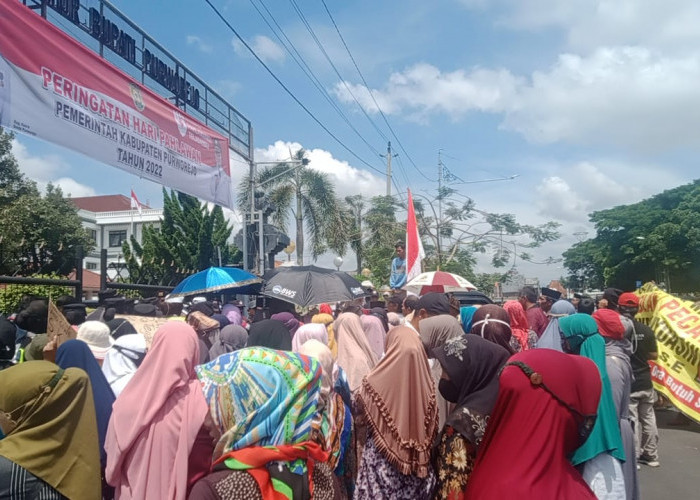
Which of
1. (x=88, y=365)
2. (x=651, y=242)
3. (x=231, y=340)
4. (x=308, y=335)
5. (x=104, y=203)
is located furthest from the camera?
(x=104, y=203)

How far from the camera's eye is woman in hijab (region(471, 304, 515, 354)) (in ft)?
12.9

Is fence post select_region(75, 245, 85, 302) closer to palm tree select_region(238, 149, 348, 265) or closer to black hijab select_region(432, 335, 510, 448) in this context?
black hijab select_region(432, 335, 510, 448)

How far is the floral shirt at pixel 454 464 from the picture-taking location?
2.60 m

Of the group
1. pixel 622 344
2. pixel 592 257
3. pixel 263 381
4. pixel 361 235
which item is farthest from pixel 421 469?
pixel 592 257

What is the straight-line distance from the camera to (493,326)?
4008 millimetres

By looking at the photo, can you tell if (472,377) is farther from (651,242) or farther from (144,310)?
(651,242)

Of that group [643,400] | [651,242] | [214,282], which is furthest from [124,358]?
[651,242]

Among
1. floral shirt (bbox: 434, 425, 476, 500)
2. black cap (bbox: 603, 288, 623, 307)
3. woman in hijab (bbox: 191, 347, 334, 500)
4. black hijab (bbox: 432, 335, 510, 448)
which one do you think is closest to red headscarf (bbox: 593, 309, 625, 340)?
black cap (bbox: 603, 288, 623, 307)

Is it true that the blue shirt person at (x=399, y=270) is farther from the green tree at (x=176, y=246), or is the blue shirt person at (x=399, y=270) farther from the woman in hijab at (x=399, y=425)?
the green tree at (x=176, y=246)

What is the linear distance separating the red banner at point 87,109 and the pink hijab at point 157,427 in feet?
13.9

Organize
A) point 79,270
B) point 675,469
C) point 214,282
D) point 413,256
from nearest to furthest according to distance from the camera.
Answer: point 675,469 < point 79,270 < point 214,282 < point 413,256

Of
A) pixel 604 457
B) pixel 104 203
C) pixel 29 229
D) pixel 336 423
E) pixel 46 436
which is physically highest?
pixel 104 203

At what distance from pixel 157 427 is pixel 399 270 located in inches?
337

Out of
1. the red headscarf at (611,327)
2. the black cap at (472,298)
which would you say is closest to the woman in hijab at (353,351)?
the red headscarf at (611,327)
